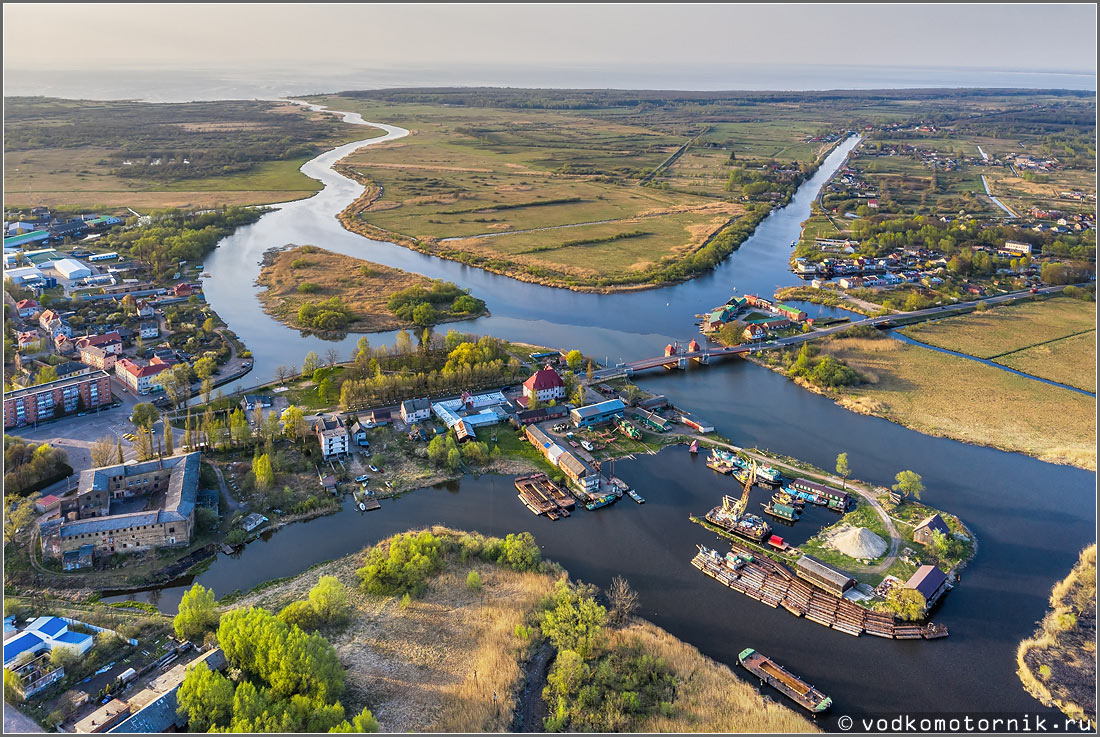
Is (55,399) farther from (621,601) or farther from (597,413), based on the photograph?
(621,601)

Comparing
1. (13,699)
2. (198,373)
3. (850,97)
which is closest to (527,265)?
(198,373)

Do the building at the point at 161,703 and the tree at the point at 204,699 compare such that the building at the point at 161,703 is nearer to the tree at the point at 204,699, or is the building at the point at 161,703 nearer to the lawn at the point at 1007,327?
the tree at the point at 204,699

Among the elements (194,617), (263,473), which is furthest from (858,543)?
(263,473)

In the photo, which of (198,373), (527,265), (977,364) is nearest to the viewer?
(198,373)

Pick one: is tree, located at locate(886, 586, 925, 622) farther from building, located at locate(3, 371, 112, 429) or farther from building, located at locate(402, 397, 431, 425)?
building, located at locate(3, 371, 112, 429)

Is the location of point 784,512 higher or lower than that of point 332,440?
lower

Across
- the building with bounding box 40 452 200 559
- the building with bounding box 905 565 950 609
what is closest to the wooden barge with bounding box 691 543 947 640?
the building with bounding box 905 565 950 609

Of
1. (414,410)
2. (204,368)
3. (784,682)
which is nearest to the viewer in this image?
(784,682)

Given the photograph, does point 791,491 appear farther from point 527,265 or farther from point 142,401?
point 527,265
